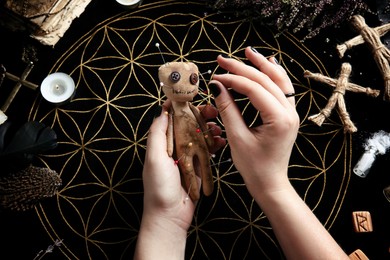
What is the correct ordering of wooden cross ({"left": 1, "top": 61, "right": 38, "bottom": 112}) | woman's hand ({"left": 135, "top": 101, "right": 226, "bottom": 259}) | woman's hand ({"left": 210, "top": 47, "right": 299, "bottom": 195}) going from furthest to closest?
wooden cross ({"left": 1, "top": 61, "right": 38, "bottom": 112})
woman's hand ({"left": 135, "top": 101, "right": 226, "bottom": 259})
woman's hand ({"left": 210, "top": 47, "right": 299, "bottom": 195})

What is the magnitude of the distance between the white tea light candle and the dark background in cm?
6

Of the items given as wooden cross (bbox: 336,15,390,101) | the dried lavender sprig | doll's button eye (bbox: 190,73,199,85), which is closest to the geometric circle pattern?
the dried lavender sprig

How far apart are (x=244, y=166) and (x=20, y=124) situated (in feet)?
3.04

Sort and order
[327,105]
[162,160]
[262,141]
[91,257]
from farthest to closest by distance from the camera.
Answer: [327,105] → [91,257] → [162,160] → [262,141]

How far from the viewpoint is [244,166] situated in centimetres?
127

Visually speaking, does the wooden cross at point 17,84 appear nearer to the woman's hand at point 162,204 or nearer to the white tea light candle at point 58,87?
the white tea light candle at point 58,87

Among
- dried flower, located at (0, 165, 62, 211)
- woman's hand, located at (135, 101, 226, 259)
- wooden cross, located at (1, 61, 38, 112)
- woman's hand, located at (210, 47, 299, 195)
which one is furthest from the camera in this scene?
wooden cross, located at (1, 61, 38, 112)

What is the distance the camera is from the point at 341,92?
1.66 metres

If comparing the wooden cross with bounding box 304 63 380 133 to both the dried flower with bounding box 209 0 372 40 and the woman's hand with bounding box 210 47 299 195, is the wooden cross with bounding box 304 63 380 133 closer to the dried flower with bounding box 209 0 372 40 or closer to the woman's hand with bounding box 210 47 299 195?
the dried flower with bounding box 209 0 372 40

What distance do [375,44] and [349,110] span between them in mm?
300

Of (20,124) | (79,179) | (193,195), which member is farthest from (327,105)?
(20,124)

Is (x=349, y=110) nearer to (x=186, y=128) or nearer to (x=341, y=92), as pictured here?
(x=341, y=92)

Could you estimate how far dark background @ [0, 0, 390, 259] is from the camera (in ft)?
5.16

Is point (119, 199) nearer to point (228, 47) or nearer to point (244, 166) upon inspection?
point (244, 166)
